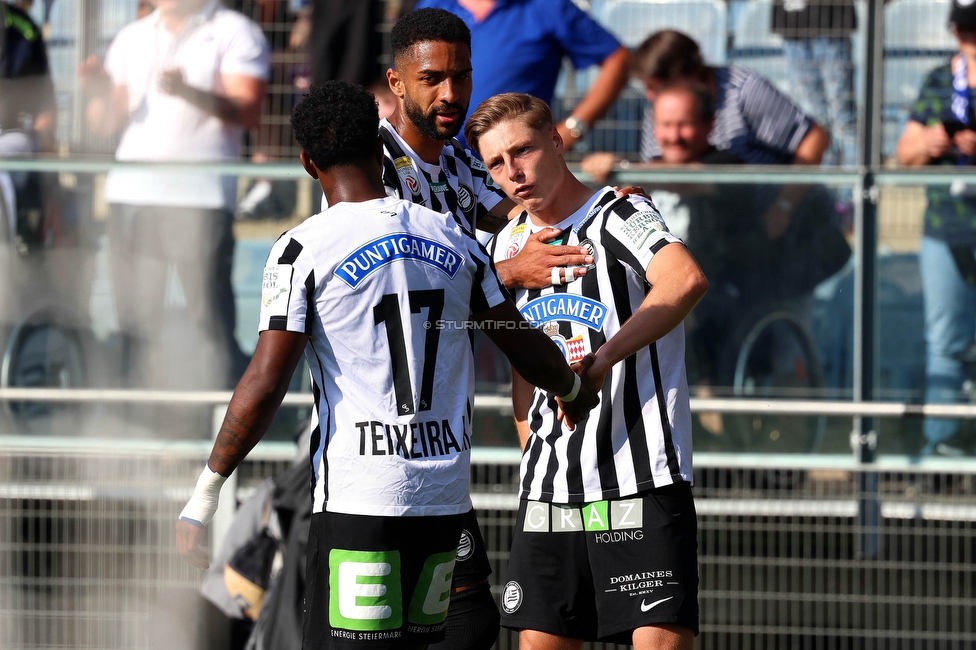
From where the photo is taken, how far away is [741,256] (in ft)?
18.8

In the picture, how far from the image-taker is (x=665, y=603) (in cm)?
359

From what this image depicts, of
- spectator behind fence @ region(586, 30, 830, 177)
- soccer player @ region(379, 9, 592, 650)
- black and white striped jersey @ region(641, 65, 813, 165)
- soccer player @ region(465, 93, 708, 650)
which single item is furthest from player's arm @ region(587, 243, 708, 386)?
black and white striped jersey @ region(641, 65, 813, 165)

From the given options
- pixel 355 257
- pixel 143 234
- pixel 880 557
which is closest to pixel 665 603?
pixel 355 257

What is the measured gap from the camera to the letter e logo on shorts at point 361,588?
10.1ft

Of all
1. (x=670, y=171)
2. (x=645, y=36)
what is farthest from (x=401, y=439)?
(x=645, y=36)

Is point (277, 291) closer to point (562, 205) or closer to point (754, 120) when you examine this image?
point (562, 205)

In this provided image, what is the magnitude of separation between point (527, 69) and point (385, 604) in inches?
134

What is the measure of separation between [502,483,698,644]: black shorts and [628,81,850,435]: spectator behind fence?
204 centimetres

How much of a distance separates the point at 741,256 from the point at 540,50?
57.3 inches

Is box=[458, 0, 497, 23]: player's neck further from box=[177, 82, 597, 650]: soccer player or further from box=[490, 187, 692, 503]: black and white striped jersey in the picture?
box=[177, 82, 597, 650]: soccer player

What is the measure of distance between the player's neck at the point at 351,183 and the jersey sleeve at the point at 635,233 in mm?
922

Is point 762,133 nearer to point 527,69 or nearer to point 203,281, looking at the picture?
point 527,69

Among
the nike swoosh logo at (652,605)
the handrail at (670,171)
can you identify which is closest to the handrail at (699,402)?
the handrail at (670,171)

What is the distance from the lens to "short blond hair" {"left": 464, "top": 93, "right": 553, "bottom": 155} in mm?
3738
